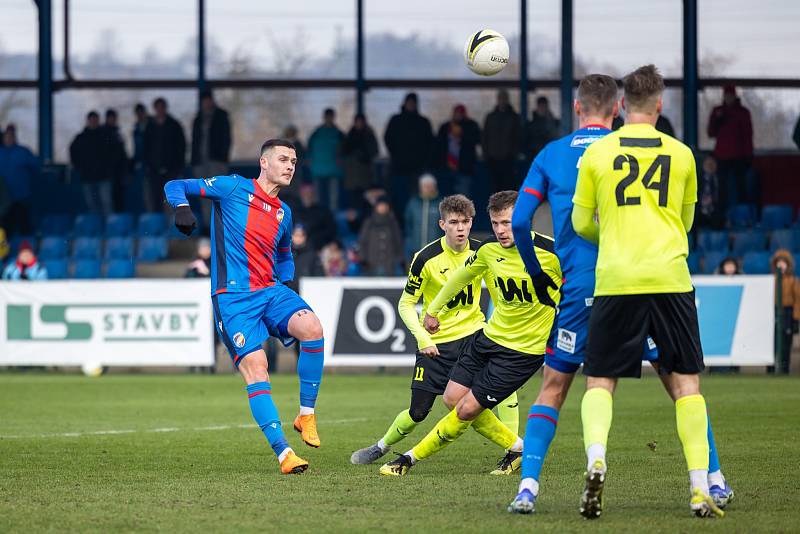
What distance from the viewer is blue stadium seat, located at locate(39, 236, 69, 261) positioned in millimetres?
23984

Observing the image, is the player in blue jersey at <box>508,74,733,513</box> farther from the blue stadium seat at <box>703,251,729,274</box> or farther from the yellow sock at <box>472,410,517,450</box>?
the blue stadium seat at <box>703,251,729,274</box>

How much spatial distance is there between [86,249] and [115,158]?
1723 millimetres

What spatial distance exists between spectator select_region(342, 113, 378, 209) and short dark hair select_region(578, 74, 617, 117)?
53.5ft

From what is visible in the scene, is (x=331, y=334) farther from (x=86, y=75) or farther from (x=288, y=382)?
(x=86, y=75)

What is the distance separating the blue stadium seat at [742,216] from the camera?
22875 mm

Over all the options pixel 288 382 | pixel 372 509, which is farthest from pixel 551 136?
pixel 372 509

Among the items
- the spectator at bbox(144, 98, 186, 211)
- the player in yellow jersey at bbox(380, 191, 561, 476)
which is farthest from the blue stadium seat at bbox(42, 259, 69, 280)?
the player in yellow jersey at bbox(380, 191, 561, 476)

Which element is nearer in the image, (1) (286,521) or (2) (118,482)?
(1) (286,521)

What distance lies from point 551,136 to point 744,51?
5283mm

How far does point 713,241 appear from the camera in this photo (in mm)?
22156

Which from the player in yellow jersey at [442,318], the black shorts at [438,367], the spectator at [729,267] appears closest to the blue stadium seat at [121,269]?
the spectator at [729,267]

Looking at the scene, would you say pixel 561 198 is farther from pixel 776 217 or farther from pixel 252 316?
pixel 776 217

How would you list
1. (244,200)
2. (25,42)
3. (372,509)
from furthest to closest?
(25,42) < (244,200) < (372,509)

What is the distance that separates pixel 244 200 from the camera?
8.59m
